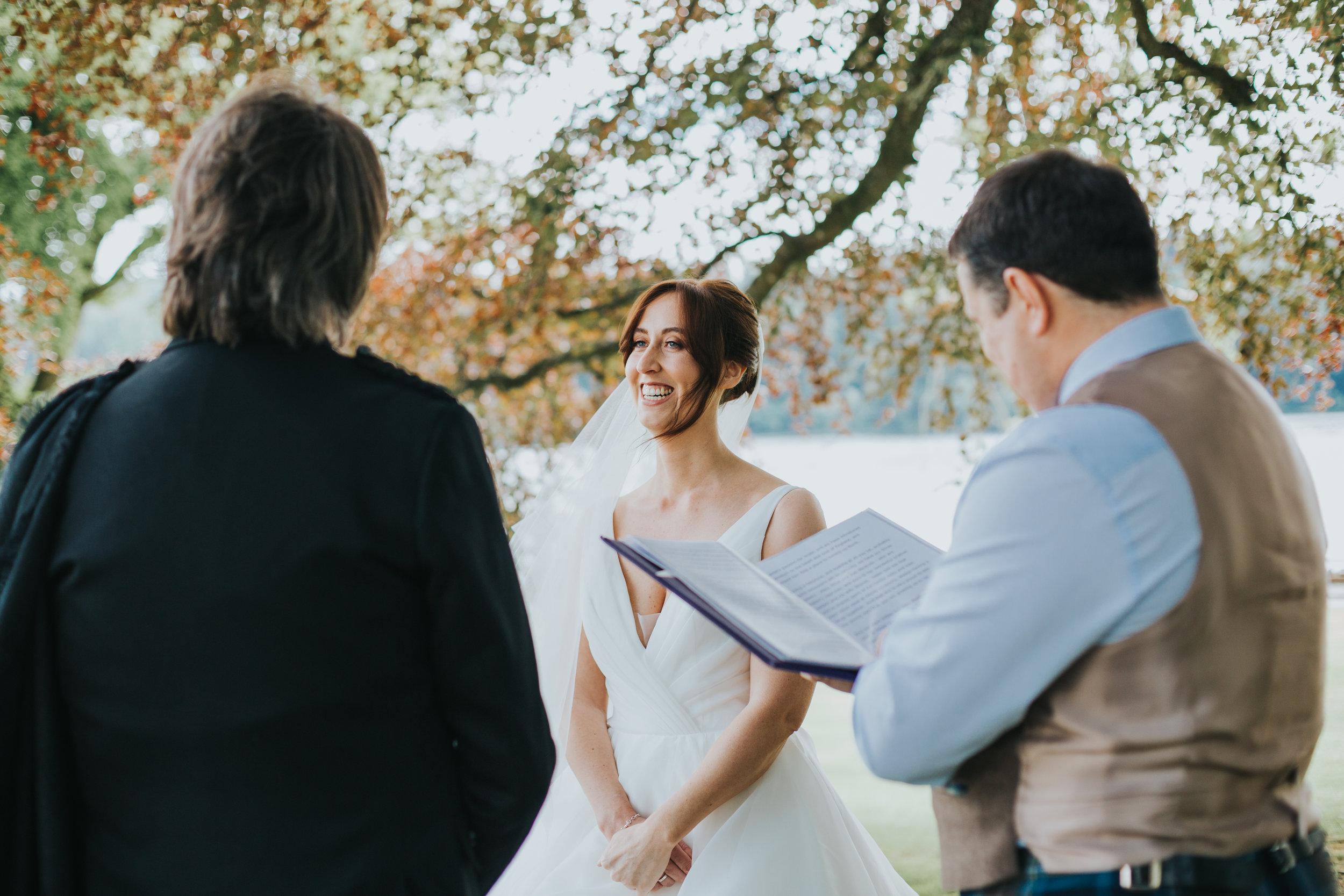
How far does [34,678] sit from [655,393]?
1.42m

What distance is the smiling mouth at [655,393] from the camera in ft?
7.40

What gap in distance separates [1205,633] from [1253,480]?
0.58 feet

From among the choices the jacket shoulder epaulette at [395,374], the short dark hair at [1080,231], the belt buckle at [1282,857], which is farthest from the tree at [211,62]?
the belt buckle at [1282,857]

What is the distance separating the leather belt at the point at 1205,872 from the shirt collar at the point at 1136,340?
51cm

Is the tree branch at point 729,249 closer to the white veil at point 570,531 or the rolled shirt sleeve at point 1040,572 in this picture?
the white veil at point 570,531

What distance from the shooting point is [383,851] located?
1.08 meters

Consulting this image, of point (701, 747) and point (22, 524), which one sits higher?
point (22, 524)

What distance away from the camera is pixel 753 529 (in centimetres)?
215

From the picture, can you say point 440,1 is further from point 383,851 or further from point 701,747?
point 383,851

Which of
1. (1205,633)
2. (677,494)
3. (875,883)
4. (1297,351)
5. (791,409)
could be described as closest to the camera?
(1205,633)

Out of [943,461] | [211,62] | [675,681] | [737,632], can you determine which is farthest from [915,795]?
[211,62]

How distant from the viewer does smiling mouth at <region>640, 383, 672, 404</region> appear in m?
2.26

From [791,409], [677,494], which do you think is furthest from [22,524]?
[791,409]

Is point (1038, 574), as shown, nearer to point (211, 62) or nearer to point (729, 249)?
point (729, 249)
